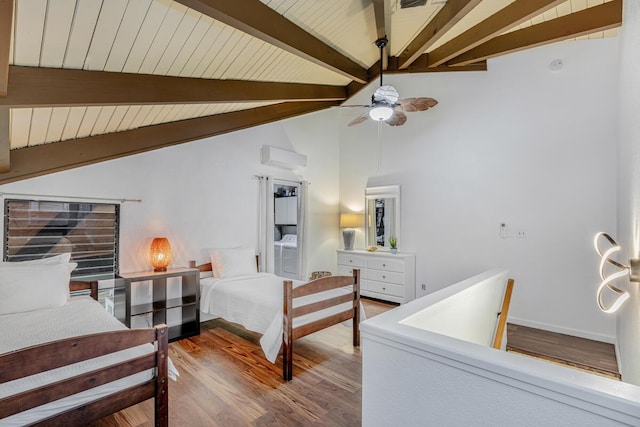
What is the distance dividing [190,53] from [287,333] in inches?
89.0

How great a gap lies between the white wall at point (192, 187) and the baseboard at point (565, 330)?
10.7 feet

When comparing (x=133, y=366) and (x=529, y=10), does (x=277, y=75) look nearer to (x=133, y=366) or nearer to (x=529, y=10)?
(x=529, y=10)

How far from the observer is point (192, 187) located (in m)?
4.03

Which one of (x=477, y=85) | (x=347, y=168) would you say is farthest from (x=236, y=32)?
(x=347, y=168)

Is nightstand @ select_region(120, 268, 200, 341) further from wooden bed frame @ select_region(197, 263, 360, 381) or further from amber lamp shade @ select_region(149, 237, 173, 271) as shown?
wooden bed frame @ select_region(197, 263, 360, 381)

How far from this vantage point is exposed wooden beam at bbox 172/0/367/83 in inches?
57.6

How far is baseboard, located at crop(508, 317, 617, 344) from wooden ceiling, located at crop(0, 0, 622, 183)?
3.15 metres

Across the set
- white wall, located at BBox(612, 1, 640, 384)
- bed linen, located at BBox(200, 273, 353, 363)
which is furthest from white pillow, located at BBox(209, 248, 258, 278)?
white wall, located at BBox(612, 1, 640, 384)

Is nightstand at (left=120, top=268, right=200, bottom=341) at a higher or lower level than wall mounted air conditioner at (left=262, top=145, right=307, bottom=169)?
lower

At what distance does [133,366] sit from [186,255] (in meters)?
2.42

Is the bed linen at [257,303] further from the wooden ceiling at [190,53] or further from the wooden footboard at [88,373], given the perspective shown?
the wooden ceiling at [190,53]

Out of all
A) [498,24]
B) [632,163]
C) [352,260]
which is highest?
[498,24]

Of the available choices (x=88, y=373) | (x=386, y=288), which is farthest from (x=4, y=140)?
(x=386, y=288)

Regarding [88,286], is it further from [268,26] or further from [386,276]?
[386,276]
